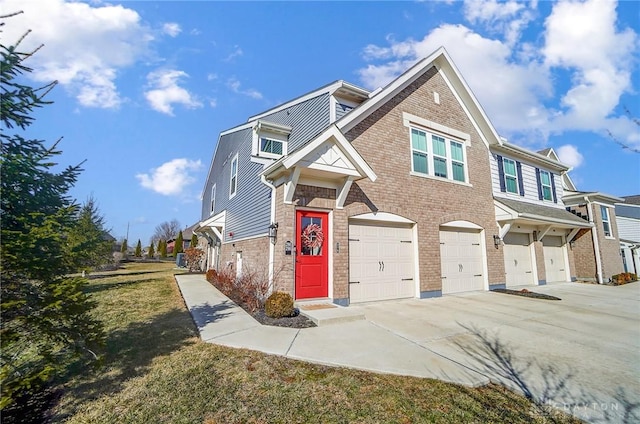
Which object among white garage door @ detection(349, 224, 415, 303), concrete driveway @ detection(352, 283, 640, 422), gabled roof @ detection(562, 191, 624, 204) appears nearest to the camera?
concrete driveway @ detection(352, 283, 640, 422)

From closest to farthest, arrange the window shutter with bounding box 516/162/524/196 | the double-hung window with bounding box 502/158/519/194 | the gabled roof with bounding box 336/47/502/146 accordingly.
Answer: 1. the gabled roof with bounding box 336/47/502/146
2. the double-hung window with bounding box 502/158/519/194
3. the window shutter with bounding box 516/162/524/196

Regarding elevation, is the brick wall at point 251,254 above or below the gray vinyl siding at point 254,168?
below

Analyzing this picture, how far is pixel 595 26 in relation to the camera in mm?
4316

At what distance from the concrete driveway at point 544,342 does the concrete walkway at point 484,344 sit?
2cm

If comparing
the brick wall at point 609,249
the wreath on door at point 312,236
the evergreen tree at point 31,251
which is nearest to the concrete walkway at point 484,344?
the wreath on door at point 312,236

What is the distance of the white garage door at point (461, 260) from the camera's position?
415 inches

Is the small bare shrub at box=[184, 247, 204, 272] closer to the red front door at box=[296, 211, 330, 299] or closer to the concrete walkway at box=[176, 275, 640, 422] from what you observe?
the concrete walkway at box=[176, 275, 640, 422]

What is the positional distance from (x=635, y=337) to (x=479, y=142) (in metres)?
8.82

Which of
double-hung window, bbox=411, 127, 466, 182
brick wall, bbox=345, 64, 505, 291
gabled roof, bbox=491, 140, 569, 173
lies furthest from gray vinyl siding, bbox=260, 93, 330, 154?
gabled roof, bbox=491, 140, 569, 173

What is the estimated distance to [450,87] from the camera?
1187 centimetres

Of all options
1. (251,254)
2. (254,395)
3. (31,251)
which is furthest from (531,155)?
(31,251)

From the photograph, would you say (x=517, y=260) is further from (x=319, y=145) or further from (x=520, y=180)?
(x=319, y=145)

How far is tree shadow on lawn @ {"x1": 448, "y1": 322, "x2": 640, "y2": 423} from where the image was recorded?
10.6 feet

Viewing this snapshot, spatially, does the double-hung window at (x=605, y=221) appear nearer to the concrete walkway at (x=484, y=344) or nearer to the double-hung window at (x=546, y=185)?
the double-hung window at (x=546, y=185)
